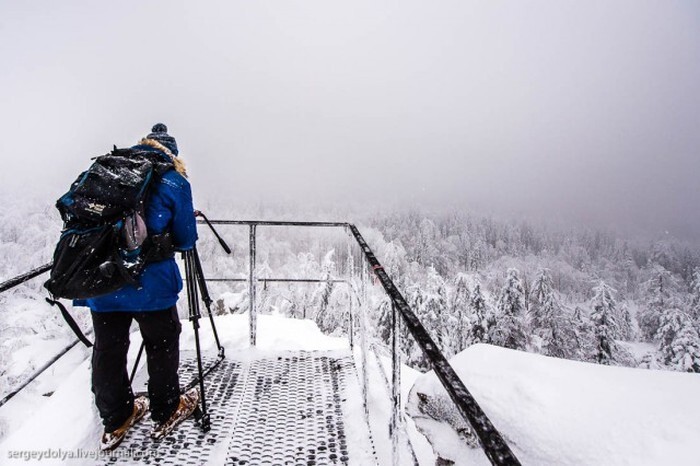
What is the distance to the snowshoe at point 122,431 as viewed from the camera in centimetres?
278

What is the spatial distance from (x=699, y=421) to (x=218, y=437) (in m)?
3.64

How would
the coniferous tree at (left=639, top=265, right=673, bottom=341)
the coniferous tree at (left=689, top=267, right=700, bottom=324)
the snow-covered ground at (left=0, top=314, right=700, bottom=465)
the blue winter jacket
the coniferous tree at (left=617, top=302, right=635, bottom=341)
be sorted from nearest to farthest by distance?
the blue winter jacket
the snow-covered ground at (left=0, top=314, right=700, bottom=465)
the coniferous tree at (left=617, top=302, right=635, bottom=341)
the coniferous tree at (left=639, top=265, right=673, bottom=341)
the coniferous tree at (left=689, top=267, right=700, bottom=324)

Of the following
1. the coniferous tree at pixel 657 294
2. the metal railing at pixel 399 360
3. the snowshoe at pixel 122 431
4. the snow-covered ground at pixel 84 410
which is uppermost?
the metal railing at pixel 399 360

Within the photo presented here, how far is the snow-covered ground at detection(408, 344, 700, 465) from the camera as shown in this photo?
2787 millimetres

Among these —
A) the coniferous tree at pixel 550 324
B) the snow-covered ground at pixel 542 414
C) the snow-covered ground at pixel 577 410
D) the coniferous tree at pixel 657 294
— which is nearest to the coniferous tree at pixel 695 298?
the coniferous tree at pixel 657 294

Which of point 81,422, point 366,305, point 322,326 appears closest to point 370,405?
point 366,305

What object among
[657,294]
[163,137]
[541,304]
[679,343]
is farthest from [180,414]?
[657,294]

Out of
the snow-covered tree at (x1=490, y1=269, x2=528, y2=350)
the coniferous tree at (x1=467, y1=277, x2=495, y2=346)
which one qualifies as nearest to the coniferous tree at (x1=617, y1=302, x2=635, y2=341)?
the snow-covered tree at (x1=490, y1=269, x2=528, y2=350)

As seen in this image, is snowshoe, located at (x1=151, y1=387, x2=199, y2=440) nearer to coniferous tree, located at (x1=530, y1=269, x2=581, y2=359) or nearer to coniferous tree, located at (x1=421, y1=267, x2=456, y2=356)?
coniferous tree, located at (x1=421, y1=267, x2=456, y2=356)

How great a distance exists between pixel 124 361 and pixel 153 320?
42cm

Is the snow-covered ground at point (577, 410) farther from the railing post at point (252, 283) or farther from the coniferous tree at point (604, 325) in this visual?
the coniferous tree at point (604, 325)

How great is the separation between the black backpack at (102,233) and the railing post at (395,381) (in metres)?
1.67

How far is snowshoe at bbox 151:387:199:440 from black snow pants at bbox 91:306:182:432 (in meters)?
0.05

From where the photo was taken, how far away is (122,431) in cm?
285
